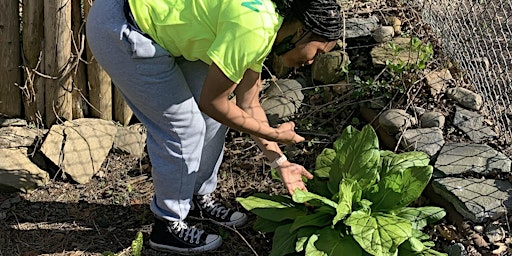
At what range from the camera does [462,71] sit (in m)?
4.17

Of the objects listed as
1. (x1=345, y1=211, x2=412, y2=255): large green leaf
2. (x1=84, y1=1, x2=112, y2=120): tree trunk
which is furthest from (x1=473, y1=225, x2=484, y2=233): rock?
(x1=84, y1=1, x2=112, y2=120): tree trunk

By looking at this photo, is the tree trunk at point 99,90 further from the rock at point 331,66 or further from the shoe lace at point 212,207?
the rock at point 331,66

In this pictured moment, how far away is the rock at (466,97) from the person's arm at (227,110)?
1.52m

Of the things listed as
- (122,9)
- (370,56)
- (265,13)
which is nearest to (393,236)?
(265,13)

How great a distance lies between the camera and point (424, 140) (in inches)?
144

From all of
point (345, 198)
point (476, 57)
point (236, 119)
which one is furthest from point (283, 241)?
point (476, 57)

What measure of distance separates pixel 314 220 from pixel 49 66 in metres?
1.98

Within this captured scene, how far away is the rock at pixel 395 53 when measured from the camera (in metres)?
4.21

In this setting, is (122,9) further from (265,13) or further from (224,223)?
(224,223)

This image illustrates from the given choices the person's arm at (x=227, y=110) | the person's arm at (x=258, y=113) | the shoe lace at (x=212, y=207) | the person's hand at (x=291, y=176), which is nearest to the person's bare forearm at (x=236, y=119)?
the person's arm at (x=227, y=110)

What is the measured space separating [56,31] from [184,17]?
5.82 ft

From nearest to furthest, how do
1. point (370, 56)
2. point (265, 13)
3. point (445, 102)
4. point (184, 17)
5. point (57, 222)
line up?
point (265, 13)
point (184, 17)
point (57, 222)
point (445, 102)
point (370, 56)

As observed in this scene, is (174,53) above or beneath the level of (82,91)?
above

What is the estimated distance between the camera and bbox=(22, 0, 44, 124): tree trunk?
4.01 metres
